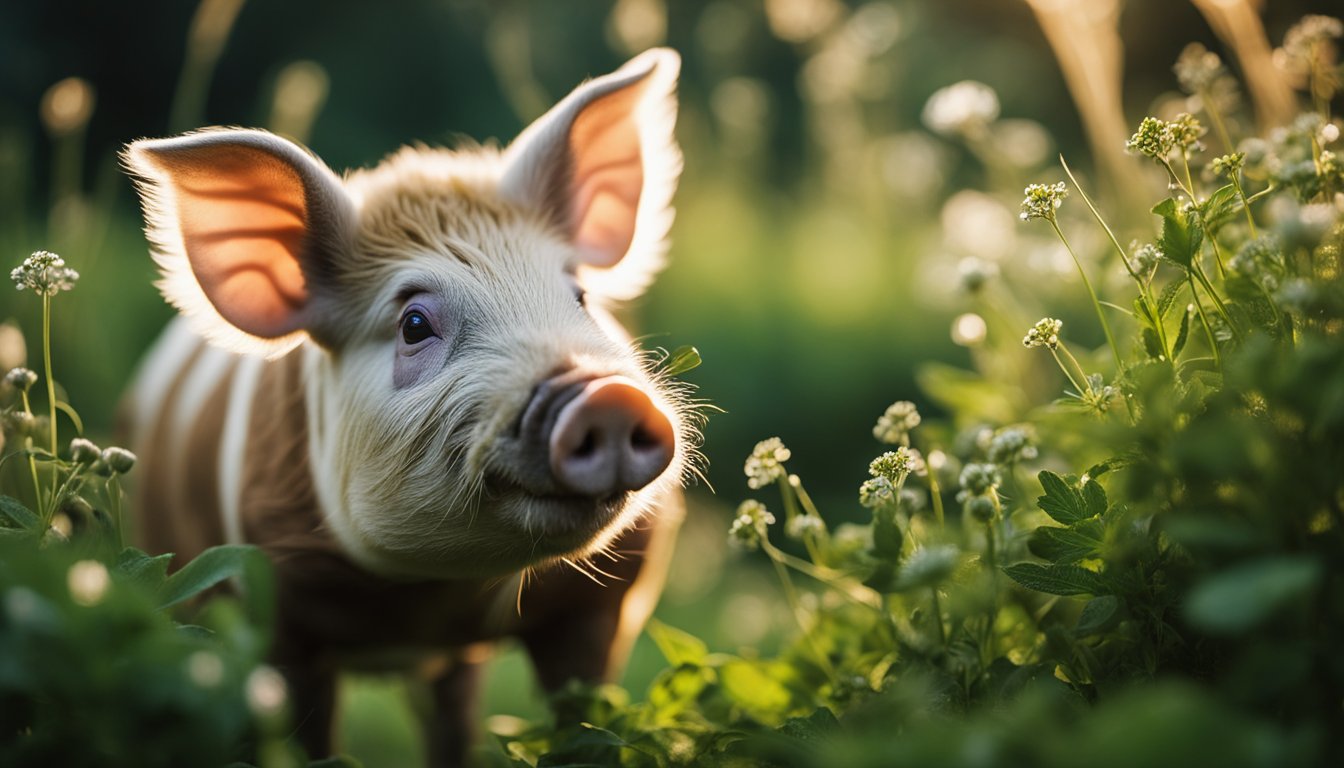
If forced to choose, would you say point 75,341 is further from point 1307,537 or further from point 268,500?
point 1307,537

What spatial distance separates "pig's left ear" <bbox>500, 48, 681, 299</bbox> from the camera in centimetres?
193

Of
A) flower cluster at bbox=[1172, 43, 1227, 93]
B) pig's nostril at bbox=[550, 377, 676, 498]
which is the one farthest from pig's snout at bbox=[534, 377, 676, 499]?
flower cluster at bbox=[1172, 43, 1227, 93]

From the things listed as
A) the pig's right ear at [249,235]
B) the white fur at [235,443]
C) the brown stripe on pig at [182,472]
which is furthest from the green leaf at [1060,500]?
the brown stripe on pig at [182,472]

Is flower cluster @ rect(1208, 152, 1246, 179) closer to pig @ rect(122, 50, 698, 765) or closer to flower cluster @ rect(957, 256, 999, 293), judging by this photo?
flower cluster @ rect(957, 256, 999, 293)

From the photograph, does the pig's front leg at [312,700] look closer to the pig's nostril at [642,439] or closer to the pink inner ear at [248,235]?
the pink inner ear at [248,235]

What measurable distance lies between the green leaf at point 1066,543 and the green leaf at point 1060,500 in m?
0.02

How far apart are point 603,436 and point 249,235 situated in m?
Answer: 0.79

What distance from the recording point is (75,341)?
11.5 ft

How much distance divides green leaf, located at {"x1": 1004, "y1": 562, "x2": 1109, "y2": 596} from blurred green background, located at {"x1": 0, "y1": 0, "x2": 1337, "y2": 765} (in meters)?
0.78

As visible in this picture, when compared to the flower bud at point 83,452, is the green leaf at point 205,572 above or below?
below

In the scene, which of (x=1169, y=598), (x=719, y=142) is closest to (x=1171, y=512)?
(x=1169, y=598)

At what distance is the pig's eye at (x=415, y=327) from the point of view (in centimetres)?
175

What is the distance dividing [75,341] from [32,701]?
9.18 feet

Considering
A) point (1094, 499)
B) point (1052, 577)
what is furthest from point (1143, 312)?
point (1052, 577)
